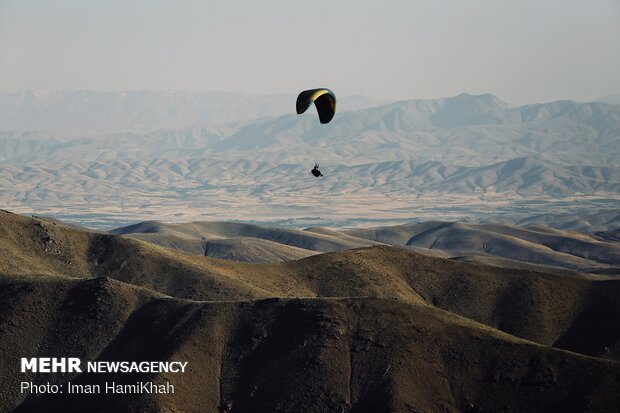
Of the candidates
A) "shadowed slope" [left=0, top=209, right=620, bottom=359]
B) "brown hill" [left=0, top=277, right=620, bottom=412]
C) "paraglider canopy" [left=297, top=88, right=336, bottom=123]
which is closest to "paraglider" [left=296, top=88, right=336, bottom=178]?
"paraglider canopy" [left=297, top=88, right=336, bottom=123]

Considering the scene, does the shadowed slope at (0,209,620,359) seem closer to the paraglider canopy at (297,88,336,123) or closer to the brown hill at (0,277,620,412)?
the brown hill at (0,277,620,412)

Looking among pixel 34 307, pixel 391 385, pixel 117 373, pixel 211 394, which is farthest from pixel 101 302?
pixel 391 385

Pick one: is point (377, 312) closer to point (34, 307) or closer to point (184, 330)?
point (184, 330)

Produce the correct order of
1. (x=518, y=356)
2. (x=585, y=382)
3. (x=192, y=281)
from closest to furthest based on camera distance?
(x=585, y=382) < (x=518, y=356) < (x=192, y=281)

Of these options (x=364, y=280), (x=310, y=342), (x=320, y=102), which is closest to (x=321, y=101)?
(x=320, y=102)

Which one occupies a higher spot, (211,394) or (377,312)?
(377,312)

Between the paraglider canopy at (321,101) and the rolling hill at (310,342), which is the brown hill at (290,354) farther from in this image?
the paraglider canopy at (321,101)

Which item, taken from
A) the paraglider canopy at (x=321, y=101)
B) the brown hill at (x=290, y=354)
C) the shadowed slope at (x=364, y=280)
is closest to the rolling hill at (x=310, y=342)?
the brown hill at (x=290, y=354)

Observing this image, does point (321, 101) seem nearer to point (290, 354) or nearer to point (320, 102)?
point (320, 102)
